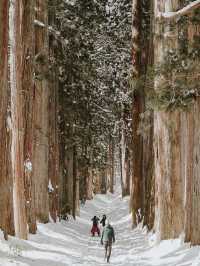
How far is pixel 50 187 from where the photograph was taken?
24.9 metres

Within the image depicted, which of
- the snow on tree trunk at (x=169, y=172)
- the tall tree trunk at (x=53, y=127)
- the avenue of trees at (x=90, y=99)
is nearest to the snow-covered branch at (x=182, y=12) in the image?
the avenue of trees at (x=90, y=99)

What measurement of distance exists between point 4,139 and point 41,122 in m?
7.96

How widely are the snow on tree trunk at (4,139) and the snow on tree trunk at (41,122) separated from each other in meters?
5.93

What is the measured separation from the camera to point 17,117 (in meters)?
16.2

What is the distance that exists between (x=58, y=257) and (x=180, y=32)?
21.2 feet

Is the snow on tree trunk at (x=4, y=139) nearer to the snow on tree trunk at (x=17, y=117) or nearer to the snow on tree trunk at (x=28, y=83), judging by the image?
the snow on tree trunk at (x=17, y=117)

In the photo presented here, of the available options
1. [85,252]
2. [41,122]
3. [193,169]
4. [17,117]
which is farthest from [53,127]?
[193,169]

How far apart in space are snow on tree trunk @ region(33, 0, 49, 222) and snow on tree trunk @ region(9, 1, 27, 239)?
396 cm

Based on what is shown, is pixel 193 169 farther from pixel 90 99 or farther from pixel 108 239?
pixel 90 99

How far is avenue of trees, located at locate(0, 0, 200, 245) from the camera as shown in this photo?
45.7 feet

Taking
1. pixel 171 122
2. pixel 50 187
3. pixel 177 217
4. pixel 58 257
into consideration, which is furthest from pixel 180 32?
pixel 50 187

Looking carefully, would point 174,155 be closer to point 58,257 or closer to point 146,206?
point 58,257

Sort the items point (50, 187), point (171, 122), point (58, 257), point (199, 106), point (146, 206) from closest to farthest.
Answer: point (199, 106)
point (58, 257)
point (171, 122)
point (146, 206)
point (50, 187)

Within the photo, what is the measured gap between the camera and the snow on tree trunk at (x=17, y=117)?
1599 cm
